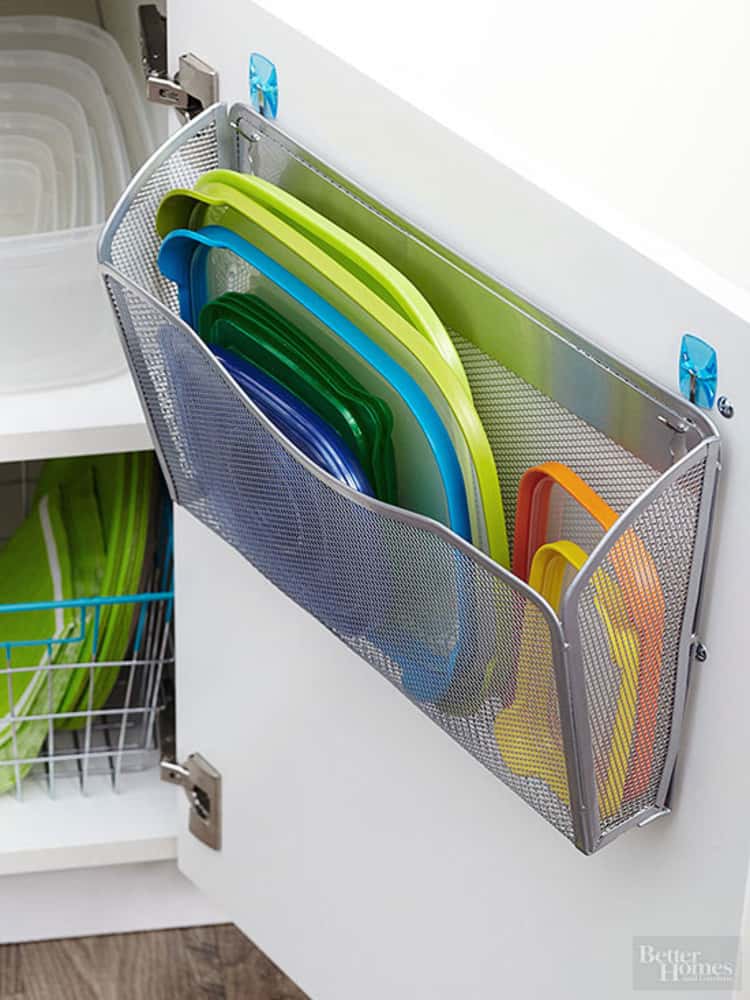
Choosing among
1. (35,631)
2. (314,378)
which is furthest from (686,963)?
(35,631)

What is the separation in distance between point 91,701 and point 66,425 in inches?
9.1

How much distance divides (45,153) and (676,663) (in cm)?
73

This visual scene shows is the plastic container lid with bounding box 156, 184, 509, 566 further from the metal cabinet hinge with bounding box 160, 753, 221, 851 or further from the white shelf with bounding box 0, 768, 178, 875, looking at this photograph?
the white shelf with bounding box 0, 768, 178, 875

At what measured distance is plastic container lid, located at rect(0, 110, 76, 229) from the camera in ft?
3.63

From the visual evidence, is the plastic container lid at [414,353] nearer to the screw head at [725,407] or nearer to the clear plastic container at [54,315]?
the screw head at [725,407]

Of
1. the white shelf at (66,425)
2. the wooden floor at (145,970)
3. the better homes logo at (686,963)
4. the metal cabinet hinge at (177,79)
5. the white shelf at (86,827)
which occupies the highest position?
the metal cabinet hinge at (177,79)

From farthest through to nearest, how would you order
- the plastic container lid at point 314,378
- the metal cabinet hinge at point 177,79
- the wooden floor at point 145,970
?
the wooden floor at point 145,970
the metal cabinet hinge at point 177,79
the plastic container lid at point 314,378

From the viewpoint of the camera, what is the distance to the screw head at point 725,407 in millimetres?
548

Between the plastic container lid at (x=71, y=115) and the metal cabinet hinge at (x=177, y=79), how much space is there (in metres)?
0.21

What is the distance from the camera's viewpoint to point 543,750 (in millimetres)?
618

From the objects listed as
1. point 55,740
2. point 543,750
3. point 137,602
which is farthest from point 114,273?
point 55,740

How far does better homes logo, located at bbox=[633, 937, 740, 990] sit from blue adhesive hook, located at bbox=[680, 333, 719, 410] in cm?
22

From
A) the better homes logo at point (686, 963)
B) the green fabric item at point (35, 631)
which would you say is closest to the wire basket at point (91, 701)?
the green fabric item at point (35, 631)

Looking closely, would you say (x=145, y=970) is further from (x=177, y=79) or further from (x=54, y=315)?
(x=177, y=79)
